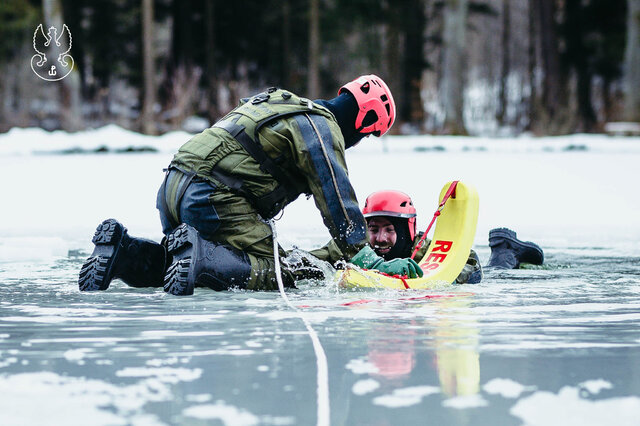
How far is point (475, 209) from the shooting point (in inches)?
266

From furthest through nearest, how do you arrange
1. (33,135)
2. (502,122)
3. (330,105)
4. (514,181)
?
(502,122)
(33,135)
(514,181)
(330,105)

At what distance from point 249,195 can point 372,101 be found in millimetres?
899

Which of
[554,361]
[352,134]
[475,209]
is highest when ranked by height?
[352,134]

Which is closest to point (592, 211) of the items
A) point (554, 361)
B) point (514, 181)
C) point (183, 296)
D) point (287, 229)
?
point (514, 181)

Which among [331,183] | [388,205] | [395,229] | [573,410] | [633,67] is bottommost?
[573,410]

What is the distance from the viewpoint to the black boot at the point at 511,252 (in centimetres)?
750

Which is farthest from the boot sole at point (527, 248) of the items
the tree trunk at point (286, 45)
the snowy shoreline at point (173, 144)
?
the tree trunk at point (286, 45)

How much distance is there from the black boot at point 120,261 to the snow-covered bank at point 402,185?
2.17 m

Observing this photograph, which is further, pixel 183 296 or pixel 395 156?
pixel 395 156

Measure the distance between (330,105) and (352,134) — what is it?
23 cm

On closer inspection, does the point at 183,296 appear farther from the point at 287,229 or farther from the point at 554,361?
the point at 287,229

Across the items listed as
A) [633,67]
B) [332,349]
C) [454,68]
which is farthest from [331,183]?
[633,67]

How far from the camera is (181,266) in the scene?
18.0 ft

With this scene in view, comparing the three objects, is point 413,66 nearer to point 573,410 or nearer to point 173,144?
point 173,144
